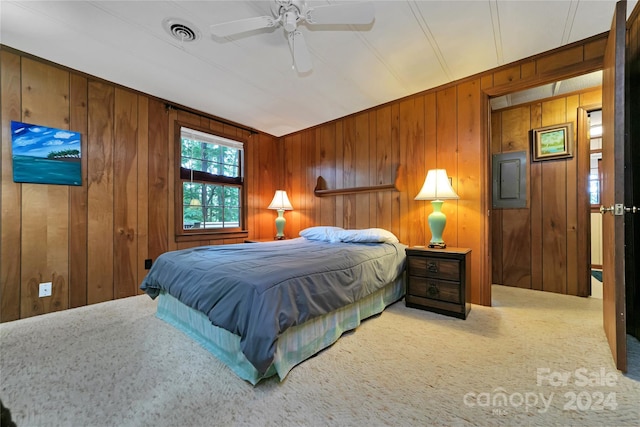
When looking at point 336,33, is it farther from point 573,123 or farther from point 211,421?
point 573,123

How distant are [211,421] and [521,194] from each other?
400 cm

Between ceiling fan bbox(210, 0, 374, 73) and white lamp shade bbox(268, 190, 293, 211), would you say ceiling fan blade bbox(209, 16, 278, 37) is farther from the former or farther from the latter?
white lamp shade bbox(268, 190, 293, 211)

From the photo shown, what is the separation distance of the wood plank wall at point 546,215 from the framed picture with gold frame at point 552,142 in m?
0.06

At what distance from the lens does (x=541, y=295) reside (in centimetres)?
295

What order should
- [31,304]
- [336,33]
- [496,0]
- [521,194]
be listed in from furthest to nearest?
[521,194] < [31,304] < [336,33] < [496,0]

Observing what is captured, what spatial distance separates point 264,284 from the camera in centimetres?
142

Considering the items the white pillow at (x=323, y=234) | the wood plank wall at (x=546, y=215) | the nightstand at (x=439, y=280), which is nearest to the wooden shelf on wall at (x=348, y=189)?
the white pillow at (x=323, y=234)

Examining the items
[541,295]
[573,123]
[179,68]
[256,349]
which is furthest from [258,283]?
[573,123]

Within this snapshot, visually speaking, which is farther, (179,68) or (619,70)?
(179,68)

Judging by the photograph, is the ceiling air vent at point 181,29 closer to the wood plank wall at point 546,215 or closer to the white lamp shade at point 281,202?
the white lamp shade at point 281,202

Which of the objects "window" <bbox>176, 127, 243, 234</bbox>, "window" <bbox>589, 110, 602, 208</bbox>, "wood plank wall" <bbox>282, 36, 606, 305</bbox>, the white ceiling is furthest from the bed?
"window" <bbox>589, 110, 602, 208</bbox>

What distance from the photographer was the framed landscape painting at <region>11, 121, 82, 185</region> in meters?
2.27

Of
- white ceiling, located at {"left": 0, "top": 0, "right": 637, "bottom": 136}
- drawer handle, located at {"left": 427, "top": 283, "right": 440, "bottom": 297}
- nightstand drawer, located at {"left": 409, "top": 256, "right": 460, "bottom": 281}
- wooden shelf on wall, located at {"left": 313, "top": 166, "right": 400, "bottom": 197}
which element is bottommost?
drawer handle, located at {"left": 427, "top": 283, "right": 440, "bottom": 297}

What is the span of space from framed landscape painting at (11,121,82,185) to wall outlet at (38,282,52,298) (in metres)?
0.95
